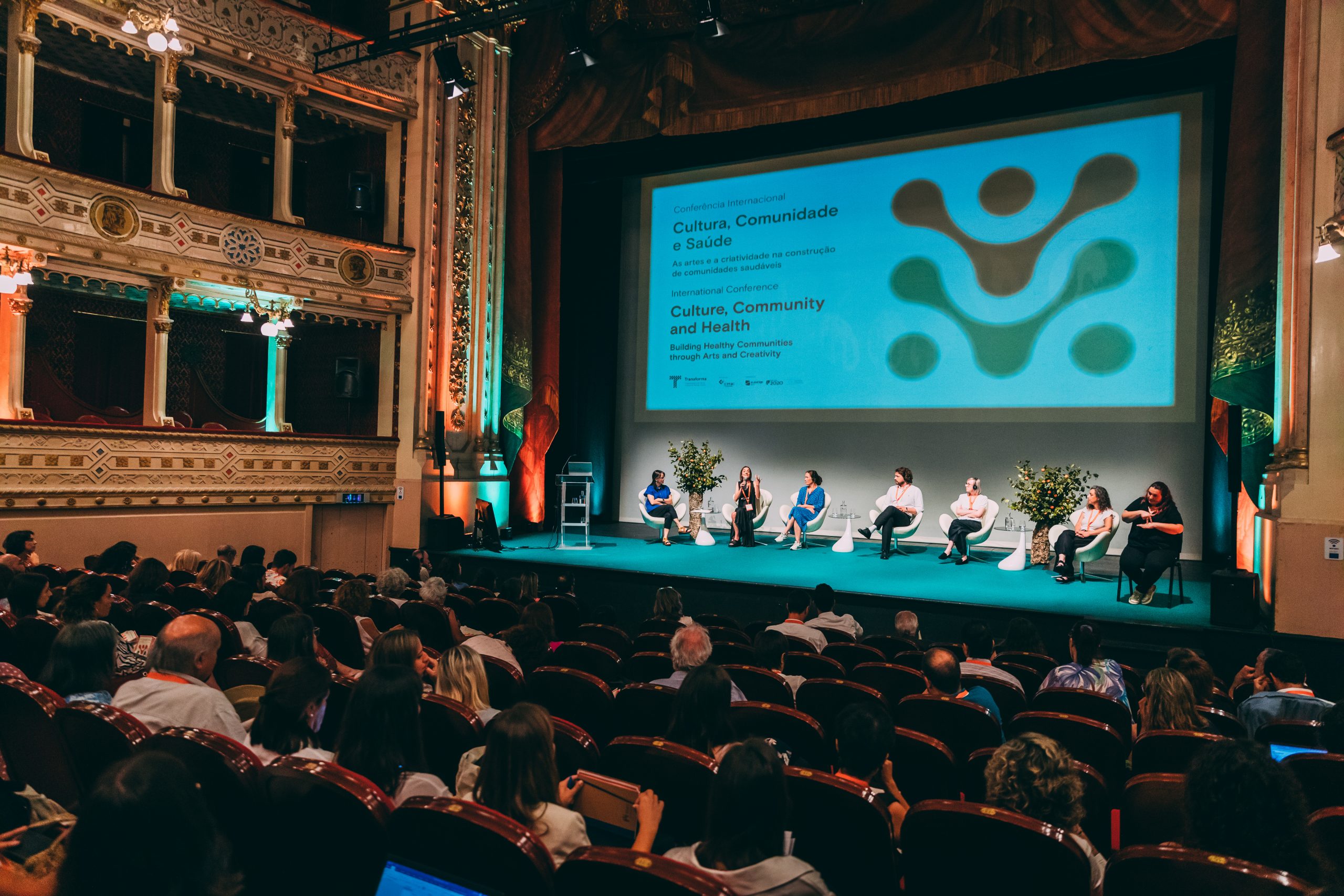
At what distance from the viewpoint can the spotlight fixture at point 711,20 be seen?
8.01 m

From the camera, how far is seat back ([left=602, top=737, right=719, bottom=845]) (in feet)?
7.19

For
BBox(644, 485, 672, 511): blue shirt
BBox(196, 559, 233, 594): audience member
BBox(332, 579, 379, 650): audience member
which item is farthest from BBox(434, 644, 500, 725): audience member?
BBox(644, 485, 672, 511): blue shirt

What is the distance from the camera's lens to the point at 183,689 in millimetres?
2525

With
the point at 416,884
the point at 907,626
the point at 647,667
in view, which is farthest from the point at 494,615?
the point at 416,884

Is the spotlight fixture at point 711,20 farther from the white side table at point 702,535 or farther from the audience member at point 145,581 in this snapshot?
the audience member at point 145,581

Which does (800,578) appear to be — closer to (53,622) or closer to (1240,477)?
(1240,477)

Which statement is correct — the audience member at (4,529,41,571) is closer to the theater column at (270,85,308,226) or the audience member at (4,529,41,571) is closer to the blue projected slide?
the theater column at (270,85,308,226)

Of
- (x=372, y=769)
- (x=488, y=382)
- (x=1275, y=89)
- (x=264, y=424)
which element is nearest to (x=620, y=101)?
(x=488, y=382)

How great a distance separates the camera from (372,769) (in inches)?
83.3

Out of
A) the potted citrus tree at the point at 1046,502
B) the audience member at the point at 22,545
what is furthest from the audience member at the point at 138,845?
the potted citrus tree at the point at 1046,502

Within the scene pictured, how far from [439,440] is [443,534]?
3.58 ft

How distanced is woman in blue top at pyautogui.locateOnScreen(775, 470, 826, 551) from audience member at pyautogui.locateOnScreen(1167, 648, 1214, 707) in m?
6.20

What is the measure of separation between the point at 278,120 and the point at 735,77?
521cm

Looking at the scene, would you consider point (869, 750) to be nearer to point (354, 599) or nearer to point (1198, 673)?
point (1198, 673)
